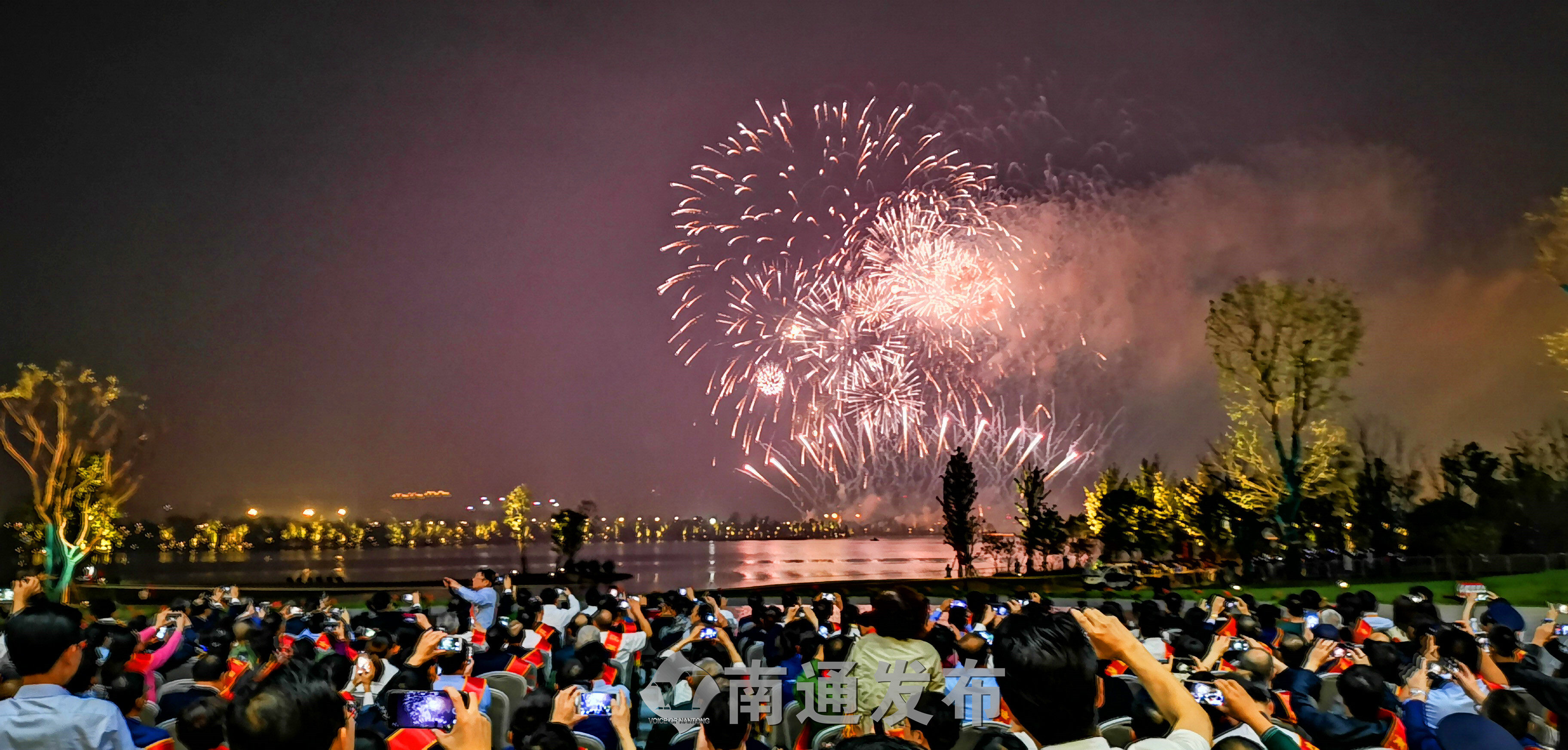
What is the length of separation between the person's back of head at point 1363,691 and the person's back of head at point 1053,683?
95.0 inches

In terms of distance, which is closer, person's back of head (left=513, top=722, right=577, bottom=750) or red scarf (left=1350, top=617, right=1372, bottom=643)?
person's back of head (left=513, top=722, right=577, bottom=750)

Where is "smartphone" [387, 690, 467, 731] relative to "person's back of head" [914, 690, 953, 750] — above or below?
above

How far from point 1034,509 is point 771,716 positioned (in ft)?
189

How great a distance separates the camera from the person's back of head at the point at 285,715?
251 centimetres

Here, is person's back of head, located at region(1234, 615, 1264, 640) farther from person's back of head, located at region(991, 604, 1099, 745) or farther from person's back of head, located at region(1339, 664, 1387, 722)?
person's back of head, located at region(991, 604, 1099, 745)

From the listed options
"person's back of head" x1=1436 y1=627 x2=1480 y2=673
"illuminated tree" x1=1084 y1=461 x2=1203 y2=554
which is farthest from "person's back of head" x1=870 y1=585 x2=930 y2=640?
"illuminated tree" x1=1084 y1=461 x2=1203 y2=554

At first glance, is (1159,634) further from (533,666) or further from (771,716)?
(533,666)

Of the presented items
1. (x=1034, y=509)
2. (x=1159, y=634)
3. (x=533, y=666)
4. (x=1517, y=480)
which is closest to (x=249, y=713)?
(x=533, y=666)

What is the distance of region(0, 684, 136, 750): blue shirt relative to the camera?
334cm

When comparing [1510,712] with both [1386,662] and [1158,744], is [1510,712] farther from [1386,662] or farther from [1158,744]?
[1158,744]

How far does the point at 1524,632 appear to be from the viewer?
13.0 meters

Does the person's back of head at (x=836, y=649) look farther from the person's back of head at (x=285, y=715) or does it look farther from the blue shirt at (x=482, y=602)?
the blue shirt at (x=482, y=602)

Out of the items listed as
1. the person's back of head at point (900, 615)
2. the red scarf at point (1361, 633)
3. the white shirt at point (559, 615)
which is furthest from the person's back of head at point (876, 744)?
the white shirt at point (559, 615)

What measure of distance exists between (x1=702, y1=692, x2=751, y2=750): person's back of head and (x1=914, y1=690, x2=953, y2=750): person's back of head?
99 cm
